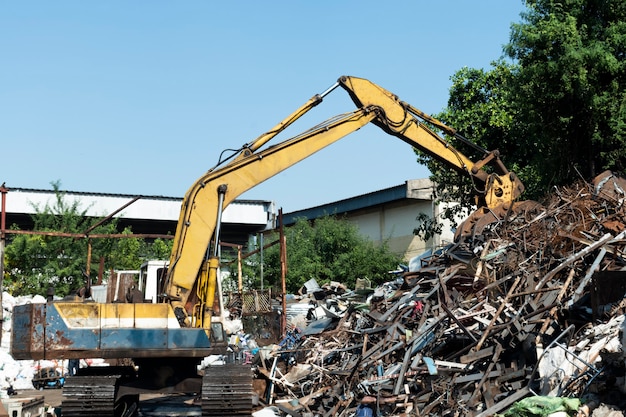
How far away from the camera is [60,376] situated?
63.7ft

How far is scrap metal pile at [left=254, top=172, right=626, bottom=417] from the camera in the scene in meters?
10.2

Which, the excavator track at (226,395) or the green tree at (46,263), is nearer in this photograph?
the excavator track at (226,395)

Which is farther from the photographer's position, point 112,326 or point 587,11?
point 587,11

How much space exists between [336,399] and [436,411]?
7.06ft

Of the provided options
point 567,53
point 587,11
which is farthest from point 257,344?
point 587,11

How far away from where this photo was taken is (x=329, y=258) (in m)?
33.6

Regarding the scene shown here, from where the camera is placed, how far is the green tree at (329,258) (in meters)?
32.2

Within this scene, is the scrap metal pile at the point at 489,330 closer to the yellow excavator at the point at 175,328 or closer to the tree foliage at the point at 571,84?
the yellow excavator at the point at 175,328

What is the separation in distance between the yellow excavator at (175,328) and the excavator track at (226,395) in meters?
0.01

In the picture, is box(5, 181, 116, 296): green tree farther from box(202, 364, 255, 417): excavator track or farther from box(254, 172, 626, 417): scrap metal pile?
box(202, 364, 255, 417): excavator track

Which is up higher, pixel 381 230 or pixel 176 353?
pixel 381 230

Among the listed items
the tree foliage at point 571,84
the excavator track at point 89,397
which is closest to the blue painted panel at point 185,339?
the excavator track at point 89,397

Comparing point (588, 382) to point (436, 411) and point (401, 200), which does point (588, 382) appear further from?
point (401, 200)

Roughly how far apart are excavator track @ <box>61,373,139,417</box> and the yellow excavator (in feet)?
0.05
